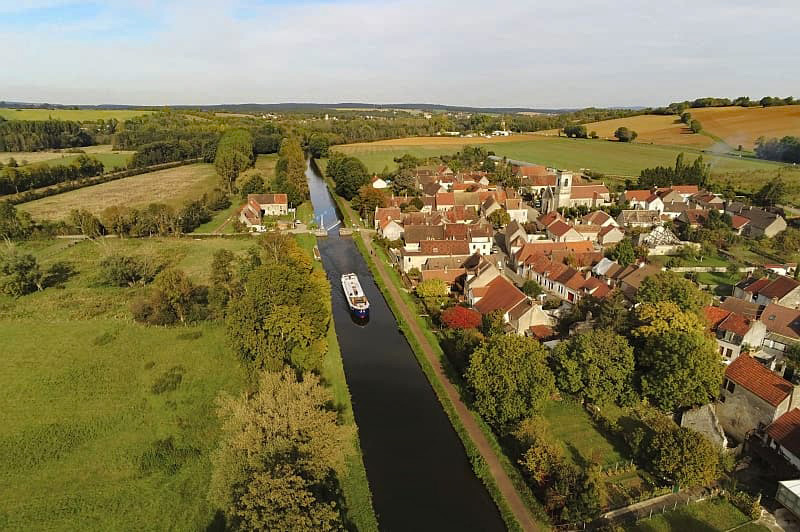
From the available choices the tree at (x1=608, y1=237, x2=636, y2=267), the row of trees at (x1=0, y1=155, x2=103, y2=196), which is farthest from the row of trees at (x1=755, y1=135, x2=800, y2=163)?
the row of trees at (x1=0, y1=155, x2=103, y2=196)

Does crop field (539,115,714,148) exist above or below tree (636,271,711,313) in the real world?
above

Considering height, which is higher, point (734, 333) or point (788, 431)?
point (734, 333)

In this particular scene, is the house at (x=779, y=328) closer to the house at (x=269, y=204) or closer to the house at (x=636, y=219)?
the house at (x=636, y=219)

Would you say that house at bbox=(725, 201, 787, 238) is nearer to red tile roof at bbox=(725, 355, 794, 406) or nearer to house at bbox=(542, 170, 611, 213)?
house at bbox=(542, 170, 611, 213)

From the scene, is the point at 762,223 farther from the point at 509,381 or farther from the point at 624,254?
the point at 509,381

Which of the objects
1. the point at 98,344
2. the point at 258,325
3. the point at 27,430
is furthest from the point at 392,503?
the point at 98,344

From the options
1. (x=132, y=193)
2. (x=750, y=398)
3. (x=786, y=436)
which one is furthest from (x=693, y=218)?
(x=132, y=193)
